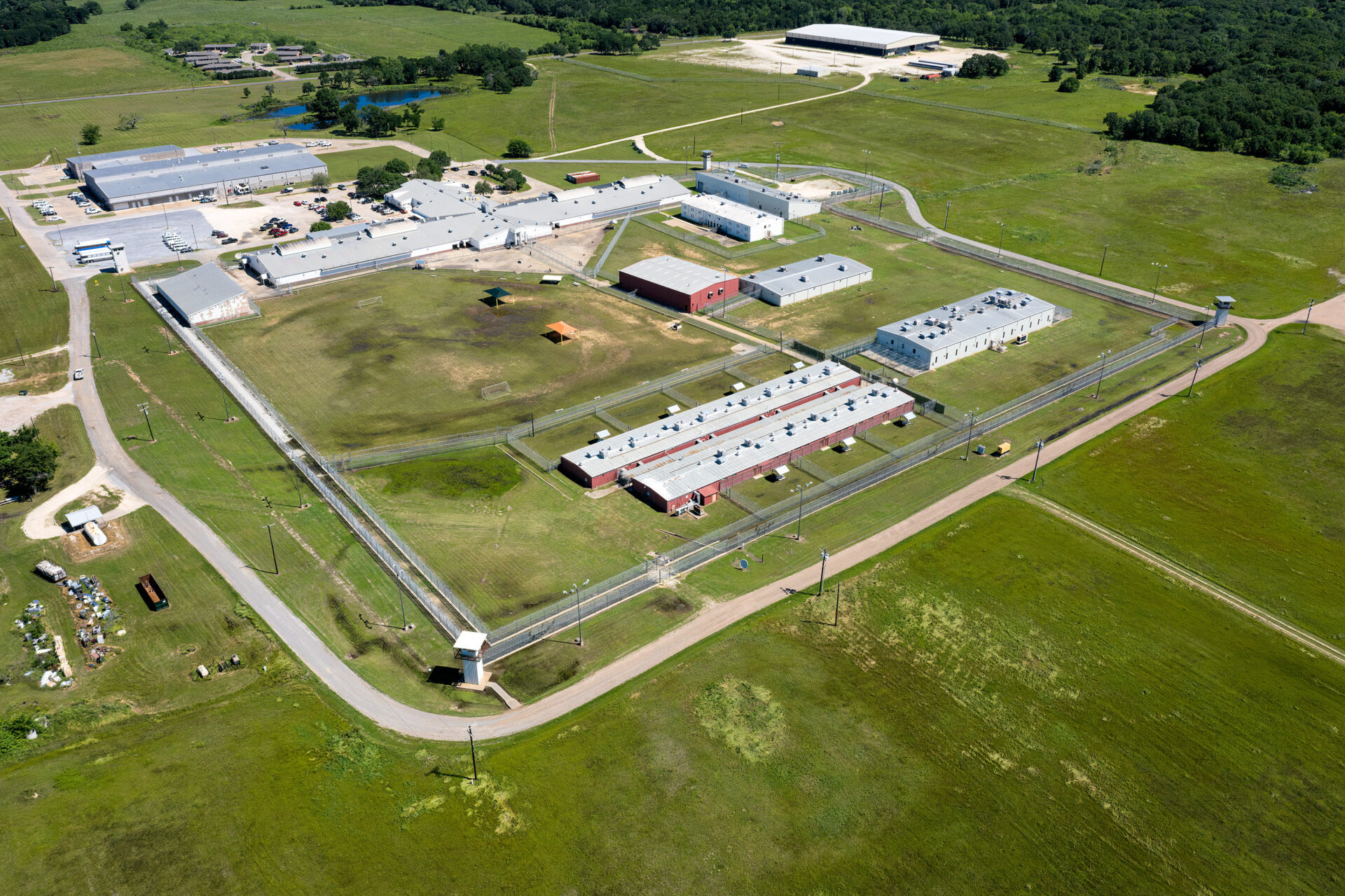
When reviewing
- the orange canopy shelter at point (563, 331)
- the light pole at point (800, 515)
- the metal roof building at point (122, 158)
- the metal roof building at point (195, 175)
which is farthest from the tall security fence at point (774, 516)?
the metal roof building at point (122, 158)

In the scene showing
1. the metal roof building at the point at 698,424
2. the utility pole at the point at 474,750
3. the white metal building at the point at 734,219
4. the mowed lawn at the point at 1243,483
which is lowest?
the utility pole at the point at 474,750

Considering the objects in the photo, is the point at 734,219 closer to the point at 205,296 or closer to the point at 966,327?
the point at 966,327

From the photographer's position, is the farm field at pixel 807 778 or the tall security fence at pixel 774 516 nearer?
the farm field at pixel 807 778

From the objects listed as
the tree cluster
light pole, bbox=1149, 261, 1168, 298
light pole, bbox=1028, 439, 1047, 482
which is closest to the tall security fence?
light pole, bbox=1028, 439, 1047, 482

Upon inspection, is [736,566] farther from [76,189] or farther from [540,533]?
[76,189]

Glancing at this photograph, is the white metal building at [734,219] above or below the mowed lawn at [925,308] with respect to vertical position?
above

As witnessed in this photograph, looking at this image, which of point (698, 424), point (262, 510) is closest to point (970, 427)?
point (698, 424)

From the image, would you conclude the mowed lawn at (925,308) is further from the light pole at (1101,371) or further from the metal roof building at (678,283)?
the metal roof building at (678,283)
